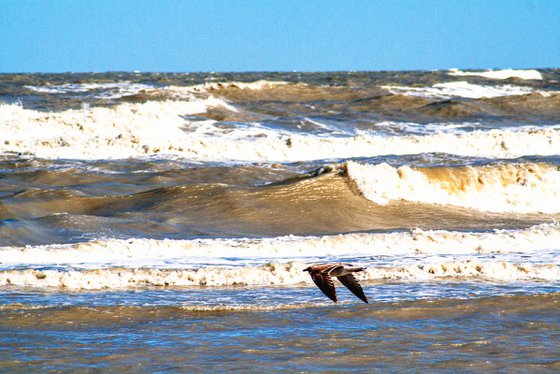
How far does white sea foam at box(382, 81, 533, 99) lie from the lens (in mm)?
37875

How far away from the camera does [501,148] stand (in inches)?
843

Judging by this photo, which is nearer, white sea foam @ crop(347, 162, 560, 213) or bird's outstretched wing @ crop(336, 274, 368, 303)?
bird's outstretched wing @ crop(336, 274, 368, 303)

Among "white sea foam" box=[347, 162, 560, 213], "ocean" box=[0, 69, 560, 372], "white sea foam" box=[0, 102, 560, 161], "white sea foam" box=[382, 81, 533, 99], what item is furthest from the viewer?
"white sea foam" box=[382, 81, 533, 99]

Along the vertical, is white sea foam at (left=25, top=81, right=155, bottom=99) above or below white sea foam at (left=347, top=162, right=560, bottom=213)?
above

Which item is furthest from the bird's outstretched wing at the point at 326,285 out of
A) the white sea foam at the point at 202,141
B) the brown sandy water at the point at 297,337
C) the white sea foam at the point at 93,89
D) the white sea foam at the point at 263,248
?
the white sea foam at the point at 93,89

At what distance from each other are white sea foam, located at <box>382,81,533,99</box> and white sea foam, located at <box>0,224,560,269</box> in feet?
85.1

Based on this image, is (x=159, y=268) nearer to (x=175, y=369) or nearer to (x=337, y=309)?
(x=337, y=309)

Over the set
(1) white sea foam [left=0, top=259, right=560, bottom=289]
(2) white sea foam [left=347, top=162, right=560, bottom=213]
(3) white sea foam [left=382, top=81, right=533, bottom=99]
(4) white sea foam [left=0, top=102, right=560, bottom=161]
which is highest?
(3) white sea foam [left=382, top=81, right=533, bottom=99]

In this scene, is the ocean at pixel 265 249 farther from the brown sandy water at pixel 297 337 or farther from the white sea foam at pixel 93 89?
the white sea foam at pixel 93 89

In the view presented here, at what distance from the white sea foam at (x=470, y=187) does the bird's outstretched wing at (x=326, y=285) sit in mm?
9669

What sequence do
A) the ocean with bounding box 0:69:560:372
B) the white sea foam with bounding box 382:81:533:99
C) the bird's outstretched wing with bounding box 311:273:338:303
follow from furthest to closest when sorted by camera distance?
1. the white sea foam with bounding box 382:81:533:99
2. the ocean with bounding box 0:69:560:372
3. the bird's outstretched wing with bounding box 311:273:338:303

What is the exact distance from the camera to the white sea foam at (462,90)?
37.9 m

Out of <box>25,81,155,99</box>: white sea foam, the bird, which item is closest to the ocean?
the bird

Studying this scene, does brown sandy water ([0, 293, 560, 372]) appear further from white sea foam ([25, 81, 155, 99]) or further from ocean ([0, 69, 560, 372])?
white sea foam ([25, 81, 155, 99])
